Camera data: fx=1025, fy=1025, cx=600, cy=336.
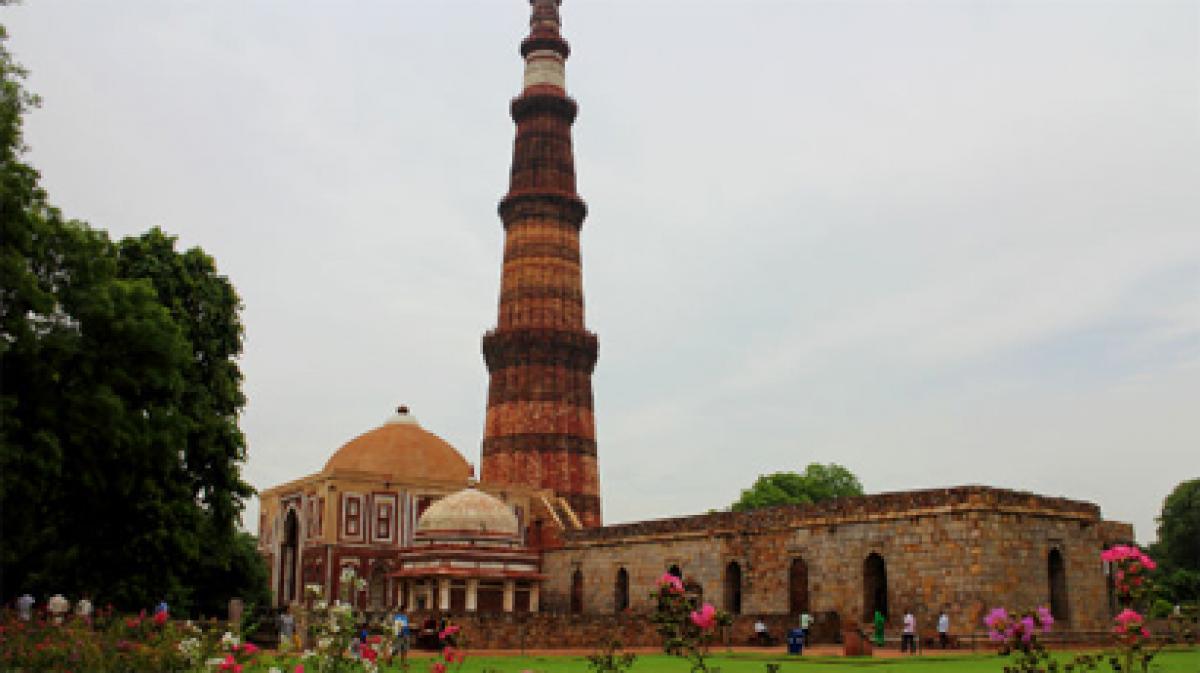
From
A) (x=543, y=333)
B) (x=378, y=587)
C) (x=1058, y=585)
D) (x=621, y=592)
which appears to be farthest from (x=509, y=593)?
(x=1058, y=585)

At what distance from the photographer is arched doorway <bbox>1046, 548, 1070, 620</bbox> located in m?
22.1

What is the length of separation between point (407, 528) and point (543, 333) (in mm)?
9260

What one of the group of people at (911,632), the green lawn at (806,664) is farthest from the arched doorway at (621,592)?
the green lawn at (806,664)

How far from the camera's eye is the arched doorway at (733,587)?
27.0 meters

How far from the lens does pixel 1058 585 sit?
877 inches

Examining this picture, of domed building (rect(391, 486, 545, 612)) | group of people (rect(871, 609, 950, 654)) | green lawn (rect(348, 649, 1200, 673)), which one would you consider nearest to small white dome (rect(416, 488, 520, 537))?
domed building (rect(391, 486, 545, 612))

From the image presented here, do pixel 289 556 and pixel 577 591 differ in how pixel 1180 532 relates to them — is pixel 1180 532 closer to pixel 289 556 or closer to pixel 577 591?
pixel 577 591

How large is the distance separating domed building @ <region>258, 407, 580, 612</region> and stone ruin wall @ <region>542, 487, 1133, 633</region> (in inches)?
176

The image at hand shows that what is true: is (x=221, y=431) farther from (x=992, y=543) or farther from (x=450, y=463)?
(x=450, y=463)

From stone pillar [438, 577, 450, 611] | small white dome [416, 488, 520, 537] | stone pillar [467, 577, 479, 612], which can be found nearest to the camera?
stone pillar [438, 577, 450, 611]

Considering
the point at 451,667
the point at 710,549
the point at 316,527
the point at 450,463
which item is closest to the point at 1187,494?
the point at 710,549

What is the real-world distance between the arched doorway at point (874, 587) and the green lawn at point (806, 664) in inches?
212

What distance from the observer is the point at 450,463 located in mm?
38219

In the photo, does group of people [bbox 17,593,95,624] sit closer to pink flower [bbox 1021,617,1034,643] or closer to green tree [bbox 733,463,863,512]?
pink flower [bbox 1021,617,1034,643]
